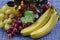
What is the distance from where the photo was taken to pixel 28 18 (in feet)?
3.46

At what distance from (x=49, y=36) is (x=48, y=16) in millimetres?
105

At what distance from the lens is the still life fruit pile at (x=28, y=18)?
106 centimetres

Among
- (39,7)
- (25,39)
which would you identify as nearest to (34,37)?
(25,39)

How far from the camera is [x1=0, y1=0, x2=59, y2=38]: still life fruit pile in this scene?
41.8 inches

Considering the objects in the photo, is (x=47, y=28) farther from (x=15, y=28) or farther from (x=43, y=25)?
(x=15, y=28)

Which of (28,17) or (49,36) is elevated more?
(28,17)

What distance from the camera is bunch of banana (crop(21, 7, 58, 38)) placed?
41.2 inches

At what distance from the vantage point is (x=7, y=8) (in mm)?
1126

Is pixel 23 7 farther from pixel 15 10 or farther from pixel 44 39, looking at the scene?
pixel 44 39

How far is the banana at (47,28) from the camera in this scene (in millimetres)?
1039

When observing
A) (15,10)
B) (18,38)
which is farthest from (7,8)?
(18,38)

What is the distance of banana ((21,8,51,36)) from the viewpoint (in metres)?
1.06

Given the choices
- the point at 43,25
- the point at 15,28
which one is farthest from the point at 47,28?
the point at 15,28

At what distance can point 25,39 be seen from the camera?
3.53 ft
